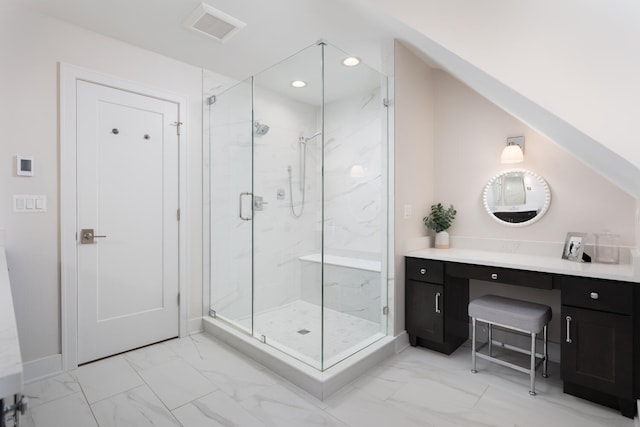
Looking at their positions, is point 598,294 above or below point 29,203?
below

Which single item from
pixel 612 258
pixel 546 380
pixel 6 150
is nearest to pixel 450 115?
pixel 612 258

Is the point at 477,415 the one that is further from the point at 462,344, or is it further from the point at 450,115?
the point at 450,115

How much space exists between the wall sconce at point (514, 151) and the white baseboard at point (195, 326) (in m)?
3.03

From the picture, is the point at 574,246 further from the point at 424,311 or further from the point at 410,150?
the point at 410,150

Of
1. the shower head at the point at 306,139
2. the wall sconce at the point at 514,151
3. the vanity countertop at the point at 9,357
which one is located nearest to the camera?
the vanity countertop at the point at 9,357

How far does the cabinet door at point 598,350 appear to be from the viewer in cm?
175

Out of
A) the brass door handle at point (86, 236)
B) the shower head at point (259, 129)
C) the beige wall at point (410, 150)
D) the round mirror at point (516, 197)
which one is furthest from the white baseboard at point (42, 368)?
the round mirror at point (516, 197)

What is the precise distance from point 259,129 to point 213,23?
2.92 feet

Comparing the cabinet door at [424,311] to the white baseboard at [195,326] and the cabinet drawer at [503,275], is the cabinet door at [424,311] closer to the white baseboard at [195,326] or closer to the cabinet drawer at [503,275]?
the cabinet drawer at [503,275]

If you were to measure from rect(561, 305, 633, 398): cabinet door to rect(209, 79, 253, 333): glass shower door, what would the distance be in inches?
90.5

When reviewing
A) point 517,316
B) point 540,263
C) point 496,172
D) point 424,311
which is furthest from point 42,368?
point 496,172

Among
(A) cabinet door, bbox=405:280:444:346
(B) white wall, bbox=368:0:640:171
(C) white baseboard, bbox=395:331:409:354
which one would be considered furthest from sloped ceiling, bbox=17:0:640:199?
(C) white baseboard, bbox=395:331:409:354

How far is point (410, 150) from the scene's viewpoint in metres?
2.78

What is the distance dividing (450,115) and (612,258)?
166 cm
